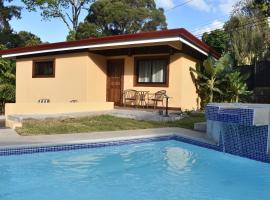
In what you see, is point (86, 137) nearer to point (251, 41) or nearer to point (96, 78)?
point (96, 78)

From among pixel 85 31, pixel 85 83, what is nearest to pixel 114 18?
pixel 85 31

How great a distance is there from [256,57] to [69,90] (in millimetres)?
16863

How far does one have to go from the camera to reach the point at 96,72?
1642cm

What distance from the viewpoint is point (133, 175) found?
7.25 meters

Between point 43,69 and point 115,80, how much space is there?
13.5 feet

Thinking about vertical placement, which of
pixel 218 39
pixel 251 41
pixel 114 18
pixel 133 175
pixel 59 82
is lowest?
pixel 133 175

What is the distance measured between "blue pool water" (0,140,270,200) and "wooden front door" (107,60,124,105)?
23.7 feet

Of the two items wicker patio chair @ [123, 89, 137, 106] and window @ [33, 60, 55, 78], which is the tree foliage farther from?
window @ [33, 60, 55, 78]

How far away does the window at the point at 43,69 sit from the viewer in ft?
58.0

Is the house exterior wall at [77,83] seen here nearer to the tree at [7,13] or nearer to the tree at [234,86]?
the tree at [234,86]

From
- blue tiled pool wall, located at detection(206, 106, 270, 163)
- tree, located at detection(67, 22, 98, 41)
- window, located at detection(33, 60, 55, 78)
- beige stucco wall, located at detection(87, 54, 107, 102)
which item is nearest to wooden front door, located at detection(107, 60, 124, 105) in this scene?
beige stucco wall, located at detection(87, 54, 107, 102)

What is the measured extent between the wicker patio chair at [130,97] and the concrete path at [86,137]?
486cm

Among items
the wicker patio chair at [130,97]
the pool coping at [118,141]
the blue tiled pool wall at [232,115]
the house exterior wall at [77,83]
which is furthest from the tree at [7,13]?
the blue tiled pool wall at [232,115]

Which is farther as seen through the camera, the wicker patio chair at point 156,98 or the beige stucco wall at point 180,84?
the wicker patio chair at point 156,98
